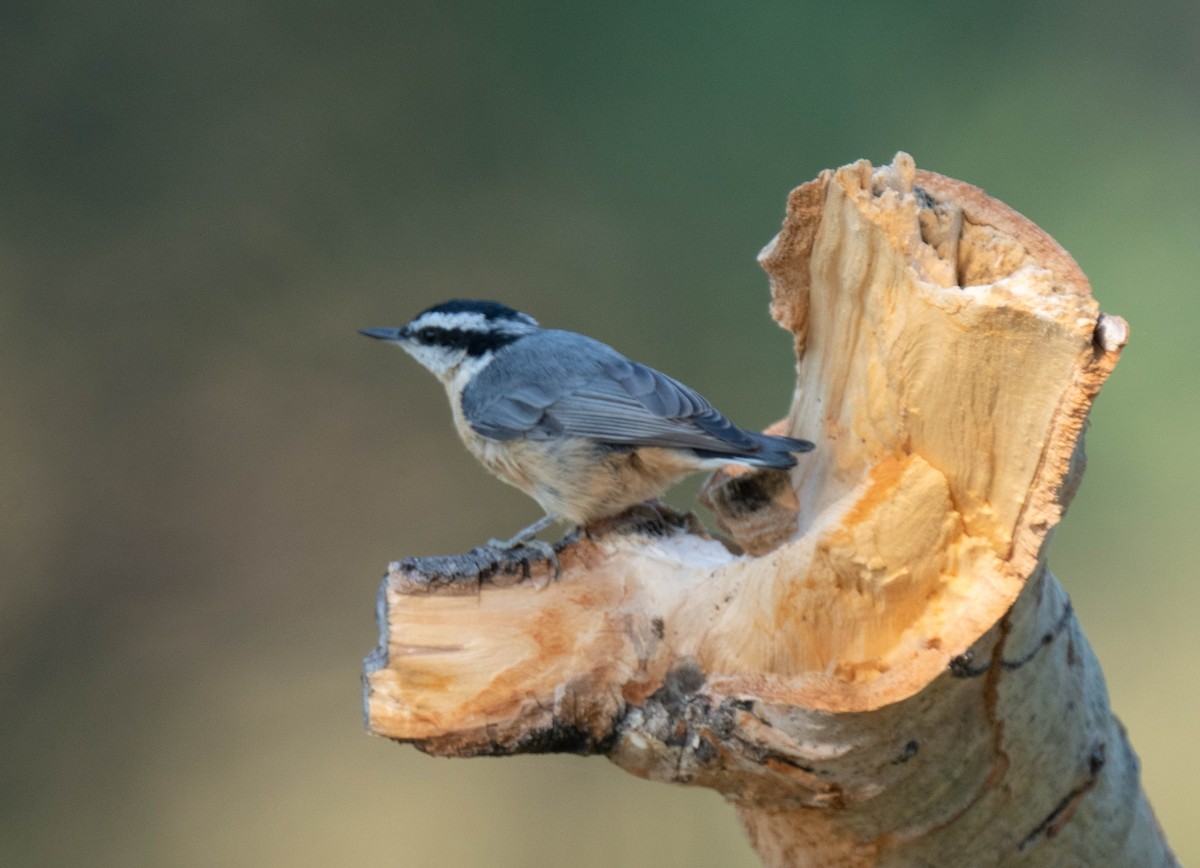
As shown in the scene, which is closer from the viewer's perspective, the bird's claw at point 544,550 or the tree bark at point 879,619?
the tree bark at point 879,619

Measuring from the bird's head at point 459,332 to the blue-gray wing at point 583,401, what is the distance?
4cm

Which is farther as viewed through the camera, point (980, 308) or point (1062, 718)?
point (1062, 718)

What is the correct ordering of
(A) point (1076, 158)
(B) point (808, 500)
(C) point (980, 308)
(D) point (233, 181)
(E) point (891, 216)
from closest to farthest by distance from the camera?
(C) point (980, 308) → (E) point (891, 216) → (B) point (808, 500) → (A) point (1076, 158) → (D) point (233, 181)

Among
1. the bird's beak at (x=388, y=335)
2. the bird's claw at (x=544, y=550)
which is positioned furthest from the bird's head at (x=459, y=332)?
the bird's claw at (x=544, y=550)

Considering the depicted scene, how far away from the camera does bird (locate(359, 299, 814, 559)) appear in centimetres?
137

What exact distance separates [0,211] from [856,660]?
1.71 meters

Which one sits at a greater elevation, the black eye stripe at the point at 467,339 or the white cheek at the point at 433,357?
the black eye stripe at the point at 467,339

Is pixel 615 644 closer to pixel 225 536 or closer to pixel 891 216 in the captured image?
pixel 891 216

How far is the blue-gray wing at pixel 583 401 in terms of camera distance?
4.48 ft

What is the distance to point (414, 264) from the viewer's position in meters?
2.13

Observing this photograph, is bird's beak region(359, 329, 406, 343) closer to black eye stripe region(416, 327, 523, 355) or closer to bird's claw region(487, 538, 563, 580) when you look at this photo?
black eye stripe region(416, 327, 523, 355)

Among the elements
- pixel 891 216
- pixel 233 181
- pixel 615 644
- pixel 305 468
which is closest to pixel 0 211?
A: pixel 233 181

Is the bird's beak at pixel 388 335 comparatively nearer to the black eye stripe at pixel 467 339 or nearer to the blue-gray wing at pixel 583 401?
the black eye stripe at pixel 467 339

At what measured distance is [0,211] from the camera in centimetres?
198
